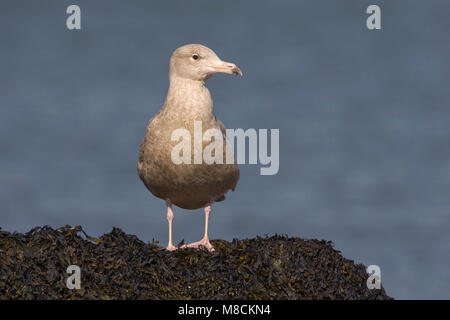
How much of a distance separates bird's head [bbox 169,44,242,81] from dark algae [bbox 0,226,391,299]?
3.51m

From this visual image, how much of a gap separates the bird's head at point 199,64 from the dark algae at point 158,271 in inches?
138

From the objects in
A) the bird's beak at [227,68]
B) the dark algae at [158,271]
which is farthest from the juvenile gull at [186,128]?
the dark algae at [158,271]

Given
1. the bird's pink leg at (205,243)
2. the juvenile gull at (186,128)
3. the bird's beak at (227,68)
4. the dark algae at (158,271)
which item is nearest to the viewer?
the dark algae at (158,271)

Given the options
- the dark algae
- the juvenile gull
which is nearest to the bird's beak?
the juvenile gull

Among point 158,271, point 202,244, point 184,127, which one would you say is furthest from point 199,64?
point 158,271

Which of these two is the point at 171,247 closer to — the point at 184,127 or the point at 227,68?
the point at 184,127

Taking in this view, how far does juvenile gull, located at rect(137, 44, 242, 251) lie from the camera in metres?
15.4

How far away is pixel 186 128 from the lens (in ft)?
50.3

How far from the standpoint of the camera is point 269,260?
14.5 m

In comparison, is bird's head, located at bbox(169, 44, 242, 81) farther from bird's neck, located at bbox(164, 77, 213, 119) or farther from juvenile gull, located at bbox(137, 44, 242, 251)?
bird's neck, located at bbox(164, 77, 213, 119)

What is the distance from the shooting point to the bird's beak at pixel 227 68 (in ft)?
Answer: 50.9

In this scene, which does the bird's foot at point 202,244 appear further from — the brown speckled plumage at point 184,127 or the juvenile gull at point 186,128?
the brown speckled plumage at point 184,127

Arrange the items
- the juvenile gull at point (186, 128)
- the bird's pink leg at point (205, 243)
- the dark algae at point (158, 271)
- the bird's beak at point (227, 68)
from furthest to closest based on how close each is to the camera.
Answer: the bird's pink leg at point (205, 243) < the bird's beak at point (227, 68) < the juvenile gull at point (186, 128) < the dark algae at point (158, 271)
